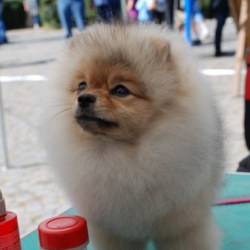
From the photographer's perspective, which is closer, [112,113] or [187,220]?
[112,113]

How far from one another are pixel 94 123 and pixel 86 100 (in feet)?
0.23

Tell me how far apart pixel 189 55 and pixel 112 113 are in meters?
0.33

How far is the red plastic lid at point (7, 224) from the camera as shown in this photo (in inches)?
46.7

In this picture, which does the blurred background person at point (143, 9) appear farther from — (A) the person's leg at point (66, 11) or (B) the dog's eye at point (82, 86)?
(B) the dog's eye at point (82, 86)

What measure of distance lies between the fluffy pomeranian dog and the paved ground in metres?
0.18

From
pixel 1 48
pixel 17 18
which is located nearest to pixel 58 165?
pixel 1 48

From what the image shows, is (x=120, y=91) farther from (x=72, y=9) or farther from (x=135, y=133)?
(x=72, y=9)

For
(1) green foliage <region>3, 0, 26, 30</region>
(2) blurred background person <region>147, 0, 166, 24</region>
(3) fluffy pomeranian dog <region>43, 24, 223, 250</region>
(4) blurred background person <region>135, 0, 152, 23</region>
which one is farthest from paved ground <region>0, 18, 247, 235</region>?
(1) green foliage <region>3, 0, 26, 30</region>

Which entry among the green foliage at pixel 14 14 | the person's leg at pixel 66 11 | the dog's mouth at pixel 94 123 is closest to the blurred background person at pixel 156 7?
the person's leg at pixel 66 11

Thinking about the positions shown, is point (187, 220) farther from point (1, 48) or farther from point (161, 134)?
point (1, 48)

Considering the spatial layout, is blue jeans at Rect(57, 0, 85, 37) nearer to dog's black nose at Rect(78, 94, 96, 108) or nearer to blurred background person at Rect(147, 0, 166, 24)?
blurred background person at Rect(147, 0, 166, 24)

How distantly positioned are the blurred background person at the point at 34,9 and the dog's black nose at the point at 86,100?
44.4ft

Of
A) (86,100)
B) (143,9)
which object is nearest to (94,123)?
(86,100)

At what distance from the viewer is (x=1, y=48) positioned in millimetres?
11266
